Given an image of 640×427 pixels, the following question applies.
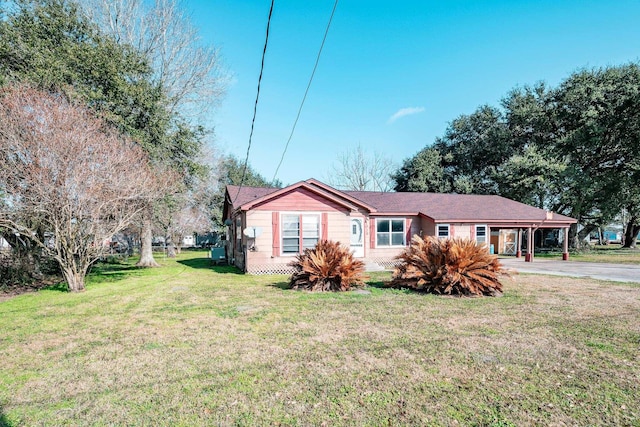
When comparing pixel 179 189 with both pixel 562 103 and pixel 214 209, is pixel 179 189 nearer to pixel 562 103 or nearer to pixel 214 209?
pixel 214 209

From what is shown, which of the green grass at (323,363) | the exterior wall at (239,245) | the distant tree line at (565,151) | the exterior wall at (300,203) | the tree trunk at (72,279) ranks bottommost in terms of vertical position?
the green grass at (323,363)

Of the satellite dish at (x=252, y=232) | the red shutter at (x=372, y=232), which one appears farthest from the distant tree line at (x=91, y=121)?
the red shutter at (x=372, y=232)

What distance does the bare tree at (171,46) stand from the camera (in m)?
18.4

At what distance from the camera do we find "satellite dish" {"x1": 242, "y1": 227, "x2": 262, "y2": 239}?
A: 13180mm

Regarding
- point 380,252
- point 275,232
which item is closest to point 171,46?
point 275,232

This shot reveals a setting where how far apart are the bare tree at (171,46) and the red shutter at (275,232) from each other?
383 inches

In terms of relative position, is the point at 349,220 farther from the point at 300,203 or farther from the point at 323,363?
the point at 323,363

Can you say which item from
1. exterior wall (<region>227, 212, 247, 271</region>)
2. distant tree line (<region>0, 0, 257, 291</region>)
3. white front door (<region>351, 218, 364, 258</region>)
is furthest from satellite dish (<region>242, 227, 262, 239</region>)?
white front door (<region>351, 218, 364, 258</region>)

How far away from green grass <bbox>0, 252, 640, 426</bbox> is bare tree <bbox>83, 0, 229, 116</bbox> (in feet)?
49.5

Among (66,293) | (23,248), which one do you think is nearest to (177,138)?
(23,248)

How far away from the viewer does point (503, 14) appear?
927cm

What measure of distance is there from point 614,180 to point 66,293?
31.8 m

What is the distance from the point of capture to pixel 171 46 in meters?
19.3

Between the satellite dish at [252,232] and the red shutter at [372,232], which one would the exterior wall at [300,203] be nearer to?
the satellite dish at [252,232]
